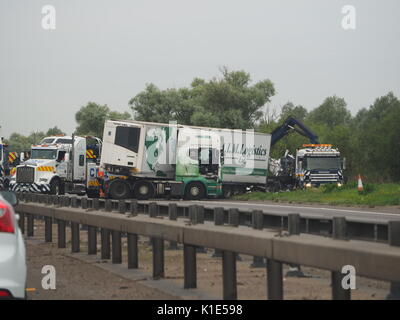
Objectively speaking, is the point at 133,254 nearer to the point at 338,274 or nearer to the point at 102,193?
the point at 338,274

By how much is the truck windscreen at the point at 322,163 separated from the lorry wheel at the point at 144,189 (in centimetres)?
951

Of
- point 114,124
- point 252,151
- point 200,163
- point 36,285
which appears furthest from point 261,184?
point 36,285

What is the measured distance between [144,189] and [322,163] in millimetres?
10438

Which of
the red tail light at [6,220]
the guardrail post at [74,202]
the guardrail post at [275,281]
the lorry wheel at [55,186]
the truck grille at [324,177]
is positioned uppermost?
the red tail light at [6,220]

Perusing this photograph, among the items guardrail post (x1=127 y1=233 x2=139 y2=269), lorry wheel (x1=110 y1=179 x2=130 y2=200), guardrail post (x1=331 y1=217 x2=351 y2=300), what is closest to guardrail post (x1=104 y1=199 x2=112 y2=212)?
guardrail post (x1=127 y1=233 x2=139 y2=269)

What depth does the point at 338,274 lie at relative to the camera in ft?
25.7

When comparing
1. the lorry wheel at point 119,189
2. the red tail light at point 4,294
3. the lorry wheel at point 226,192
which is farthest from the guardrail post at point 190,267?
the lorry wheel at point 226,192

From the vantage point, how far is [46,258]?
15.1 metres

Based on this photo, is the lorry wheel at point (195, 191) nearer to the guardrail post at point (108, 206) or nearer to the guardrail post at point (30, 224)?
the guardrail post at point (30, 224)

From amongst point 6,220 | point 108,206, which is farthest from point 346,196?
point 6,220

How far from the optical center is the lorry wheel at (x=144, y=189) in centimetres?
4300

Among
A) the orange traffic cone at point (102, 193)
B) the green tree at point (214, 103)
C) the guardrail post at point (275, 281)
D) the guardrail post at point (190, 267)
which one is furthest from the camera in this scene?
the green tree at point (214, 103)

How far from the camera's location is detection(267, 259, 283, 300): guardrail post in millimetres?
8227
